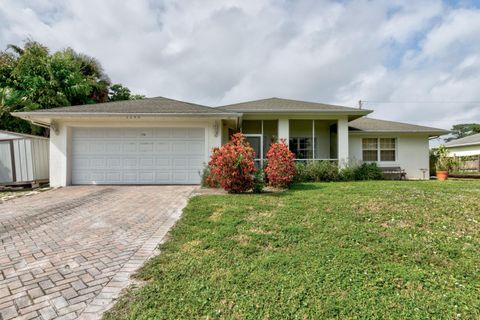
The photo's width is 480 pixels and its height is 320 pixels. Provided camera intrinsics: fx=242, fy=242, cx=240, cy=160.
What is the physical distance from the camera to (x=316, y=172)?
11477 mm

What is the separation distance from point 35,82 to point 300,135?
51.6 ft

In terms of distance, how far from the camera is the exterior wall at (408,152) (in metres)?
14.0

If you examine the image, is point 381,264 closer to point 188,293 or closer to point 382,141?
point 188,293

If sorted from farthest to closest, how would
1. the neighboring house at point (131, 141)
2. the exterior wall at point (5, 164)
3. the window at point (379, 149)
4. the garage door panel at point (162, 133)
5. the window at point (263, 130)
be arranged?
the window at point (379, 149) < the window at point (263, 130) < the garage door panel at point (162, 133) < the neighboring house at point (131, 141) < the exterior wall at point (5, 164)

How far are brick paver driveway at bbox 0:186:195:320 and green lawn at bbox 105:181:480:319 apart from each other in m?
0.36

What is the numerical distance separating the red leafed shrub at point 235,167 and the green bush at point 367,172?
6986 mm

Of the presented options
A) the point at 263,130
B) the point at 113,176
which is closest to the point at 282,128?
the point at 263,130

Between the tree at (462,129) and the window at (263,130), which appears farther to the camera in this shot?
the tree at (462,129)

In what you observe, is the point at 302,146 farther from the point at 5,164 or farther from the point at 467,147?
the point at 467,147

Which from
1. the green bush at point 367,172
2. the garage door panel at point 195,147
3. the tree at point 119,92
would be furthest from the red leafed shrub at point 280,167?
the tree at point 119,92

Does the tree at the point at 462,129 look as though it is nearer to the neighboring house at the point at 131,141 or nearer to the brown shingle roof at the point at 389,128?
the brown shingle roof at the point at 389,128

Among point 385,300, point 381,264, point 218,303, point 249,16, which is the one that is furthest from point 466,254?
point 249,16

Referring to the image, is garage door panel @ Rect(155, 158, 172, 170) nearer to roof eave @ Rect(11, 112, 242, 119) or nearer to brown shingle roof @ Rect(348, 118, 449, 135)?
roof eave @ Rect(11, 112, 242, 119)

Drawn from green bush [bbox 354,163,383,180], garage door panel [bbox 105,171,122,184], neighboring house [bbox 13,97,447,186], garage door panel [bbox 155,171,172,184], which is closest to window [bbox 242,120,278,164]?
neighboring house [bbox 13,97,447,186]
